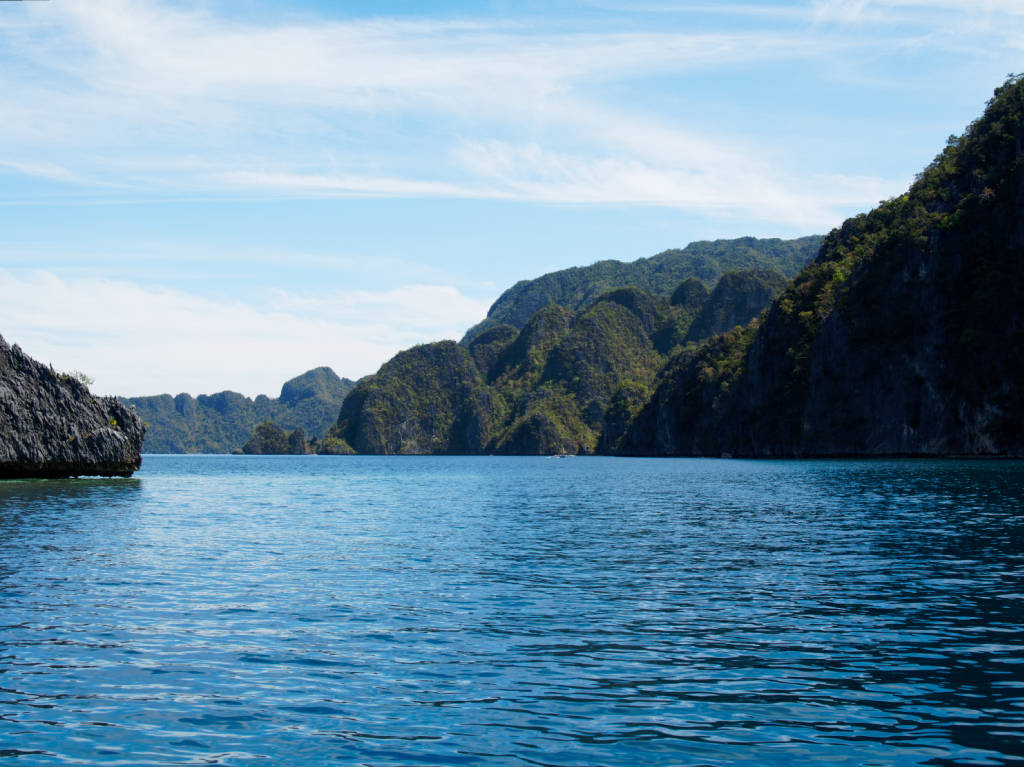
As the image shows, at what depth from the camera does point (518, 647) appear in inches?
651

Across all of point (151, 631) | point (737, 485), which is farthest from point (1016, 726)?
point (737, 485)

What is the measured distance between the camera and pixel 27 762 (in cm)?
1074

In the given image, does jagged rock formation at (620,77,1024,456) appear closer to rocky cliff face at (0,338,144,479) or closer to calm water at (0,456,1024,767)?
calm water at (0,456,1024,767)

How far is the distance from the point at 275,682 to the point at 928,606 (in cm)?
1530

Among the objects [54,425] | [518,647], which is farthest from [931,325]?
[518,647]

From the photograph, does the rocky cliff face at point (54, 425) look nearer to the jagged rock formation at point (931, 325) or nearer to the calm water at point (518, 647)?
the calm water at point (518, 647)

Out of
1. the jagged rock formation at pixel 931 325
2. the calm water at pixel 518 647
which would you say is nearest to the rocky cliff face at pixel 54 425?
the calm water at pixel 518 647

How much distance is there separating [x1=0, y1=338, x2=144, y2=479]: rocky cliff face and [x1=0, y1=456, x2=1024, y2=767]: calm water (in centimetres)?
4474

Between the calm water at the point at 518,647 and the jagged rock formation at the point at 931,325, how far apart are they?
97.1 m

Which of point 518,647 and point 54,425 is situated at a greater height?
point 54,425

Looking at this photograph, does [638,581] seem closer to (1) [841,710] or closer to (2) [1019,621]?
(2) [1019,621]

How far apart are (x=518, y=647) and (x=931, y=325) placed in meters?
135

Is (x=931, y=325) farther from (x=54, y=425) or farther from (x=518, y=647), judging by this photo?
(x=518, y=647)

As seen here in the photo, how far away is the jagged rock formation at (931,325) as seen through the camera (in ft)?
397
